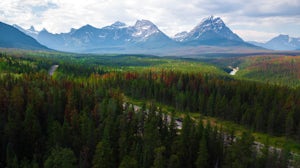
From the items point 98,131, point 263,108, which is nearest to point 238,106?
point 263,108

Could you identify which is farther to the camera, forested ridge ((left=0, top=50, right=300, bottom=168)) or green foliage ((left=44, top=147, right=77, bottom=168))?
forested ridge ((left=0, top=50, right=300, bottom=168))

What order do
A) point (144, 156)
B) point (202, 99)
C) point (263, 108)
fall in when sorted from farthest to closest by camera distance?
point (202, 99) < point (263, 108) < point (144, 156)

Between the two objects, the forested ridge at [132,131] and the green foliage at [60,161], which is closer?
the green foliage at [60,161]

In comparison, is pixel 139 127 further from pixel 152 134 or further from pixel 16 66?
pixel 16 66

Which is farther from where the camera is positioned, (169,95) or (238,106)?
(169,95)

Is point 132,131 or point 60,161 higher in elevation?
point 60,161

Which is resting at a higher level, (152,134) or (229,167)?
(152,134)

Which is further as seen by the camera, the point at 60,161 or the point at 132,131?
the point at 132,131

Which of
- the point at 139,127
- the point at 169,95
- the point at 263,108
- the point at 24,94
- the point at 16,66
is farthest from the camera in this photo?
the point at 16,66
